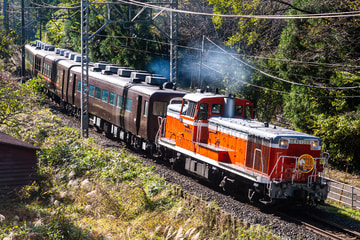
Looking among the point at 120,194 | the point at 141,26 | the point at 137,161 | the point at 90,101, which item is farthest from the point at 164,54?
the point at 120,194

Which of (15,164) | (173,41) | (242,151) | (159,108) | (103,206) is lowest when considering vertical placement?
(103,206)

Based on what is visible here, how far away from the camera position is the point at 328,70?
2178 cm

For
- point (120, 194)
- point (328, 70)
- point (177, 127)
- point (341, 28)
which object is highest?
point (341, 28)

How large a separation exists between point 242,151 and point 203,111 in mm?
2288

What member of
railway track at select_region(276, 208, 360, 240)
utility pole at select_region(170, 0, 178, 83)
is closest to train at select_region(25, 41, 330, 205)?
railway track at select_region(276, 208, 360, 240)

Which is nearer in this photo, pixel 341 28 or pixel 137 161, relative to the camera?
pixel 137 161

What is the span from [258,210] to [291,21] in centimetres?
1430

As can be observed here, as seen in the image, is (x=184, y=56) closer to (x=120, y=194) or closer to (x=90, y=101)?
(x=90, y=101)

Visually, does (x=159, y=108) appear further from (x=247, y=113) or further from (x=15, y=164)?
(x=15, y=164)

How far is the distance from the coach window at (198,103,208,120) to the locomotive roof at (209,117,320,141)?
0.88 ft

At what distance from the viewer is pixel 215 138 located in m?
14.7

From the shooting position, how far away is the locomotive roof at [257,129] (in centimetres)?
1237

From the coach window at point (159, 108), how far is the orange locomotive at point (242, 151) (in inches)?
37.6

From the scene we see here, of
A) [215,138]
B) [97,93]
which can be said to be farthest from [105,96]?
[215,138]
